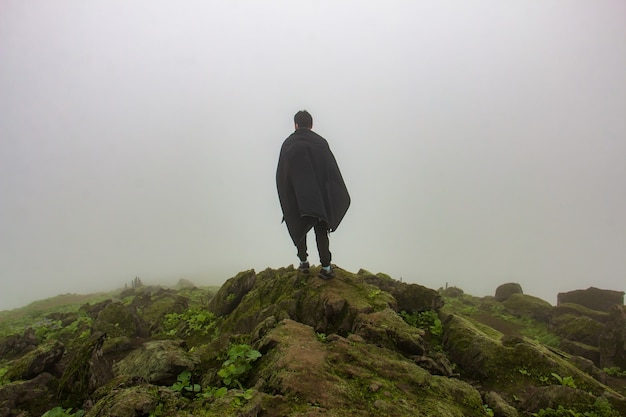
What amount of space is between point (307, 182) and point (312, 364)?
16.6 feet

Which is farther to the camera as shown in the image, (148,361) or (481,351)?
(481,351)

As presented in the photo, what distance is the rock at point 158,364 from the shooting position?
504cm

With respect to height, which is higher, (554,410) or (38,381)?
(554,410)

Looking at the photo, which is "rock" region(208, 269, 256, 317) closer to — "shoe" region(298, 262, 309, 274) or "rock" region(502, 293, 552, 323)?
"shoe" region(298, 262, 309, 274)

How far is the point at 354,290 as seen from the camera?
840 centimetres

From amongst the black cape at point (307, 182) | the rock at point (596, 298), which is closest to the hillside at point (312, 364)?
the black cape at point (307, 182)

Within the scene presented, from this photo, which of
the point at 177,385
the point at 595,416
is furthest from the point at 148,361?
the point at 595,416

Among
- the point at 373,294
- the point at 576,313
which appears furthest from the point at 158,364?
the point at 576,313

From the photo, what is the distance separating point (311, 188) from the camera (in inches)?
341

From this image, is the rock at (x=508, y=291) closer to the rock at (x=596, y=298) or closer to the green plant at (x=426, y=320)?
the rock at (x=596, y=298)

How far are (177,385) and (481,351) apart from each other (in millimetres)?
6259

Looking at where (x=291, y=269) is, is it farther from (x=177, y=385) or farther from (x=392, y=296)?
(x=177, y=385)

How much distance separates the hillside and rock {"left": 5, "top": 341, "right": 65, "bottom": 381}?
0.02 meters

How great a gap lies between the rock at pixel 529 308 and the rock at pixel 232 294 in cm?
1260
